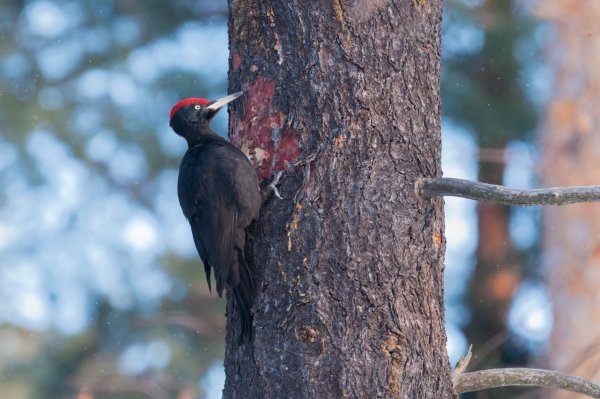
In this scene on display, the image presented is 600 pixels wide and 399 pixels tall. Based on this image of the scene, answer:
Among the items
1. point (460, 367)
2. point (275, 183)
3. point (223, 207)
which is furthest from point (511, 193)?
point (223, 207)

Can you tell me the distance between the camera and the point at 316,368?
103 inches

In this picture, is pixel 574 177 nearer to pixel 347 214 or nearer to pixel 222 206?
pixel 222 206

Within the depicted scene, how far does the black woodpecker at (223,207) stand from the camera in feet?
9.45

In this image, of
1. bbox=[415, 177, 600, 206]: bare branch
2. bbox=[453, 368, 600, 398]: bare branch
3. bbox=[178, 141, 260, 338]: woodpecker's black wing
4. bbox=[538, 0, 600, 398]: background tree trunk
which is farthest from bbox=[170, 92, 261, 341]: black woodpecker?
bbox=[538, 0, 600, 398]: background tree trunk

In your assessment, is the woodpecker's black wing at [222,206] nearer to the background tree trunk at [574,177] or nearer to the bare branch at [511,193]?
the bare branch at [511,193]

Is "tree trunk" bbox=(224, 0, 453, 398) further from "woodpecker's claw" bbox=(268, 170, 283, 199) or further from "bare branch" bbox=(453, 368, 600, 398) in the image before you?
"bare branch" bbox=(453, 368, 600, 398)

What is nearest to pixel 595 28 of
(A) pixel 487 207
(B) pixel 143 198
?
(A) pixel 487 207

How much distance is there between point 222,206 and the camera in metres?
3.25

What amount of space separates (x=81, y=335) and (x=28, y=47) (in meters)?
2.15

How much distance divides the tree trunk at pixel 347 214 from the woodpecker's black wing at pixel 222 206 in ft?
0.21

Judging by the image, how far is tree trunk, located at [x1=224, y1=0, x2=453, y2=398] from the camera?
2.63m

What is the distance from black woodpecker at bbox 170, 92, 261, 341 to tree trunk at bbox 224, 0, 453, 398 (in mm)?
61

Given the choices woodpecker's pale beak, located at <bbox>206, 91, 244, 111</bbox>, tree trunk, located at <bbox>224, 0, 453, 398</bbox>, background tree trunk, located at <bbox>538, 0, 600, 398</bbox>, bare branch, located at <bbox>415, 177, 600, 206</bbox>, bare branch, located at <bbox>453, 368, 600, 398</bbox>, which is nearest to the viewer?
bare branch, located at <bbox>415, 177, 600, 206</bbox>

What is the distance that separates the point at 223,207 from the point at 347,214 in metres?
0.68
